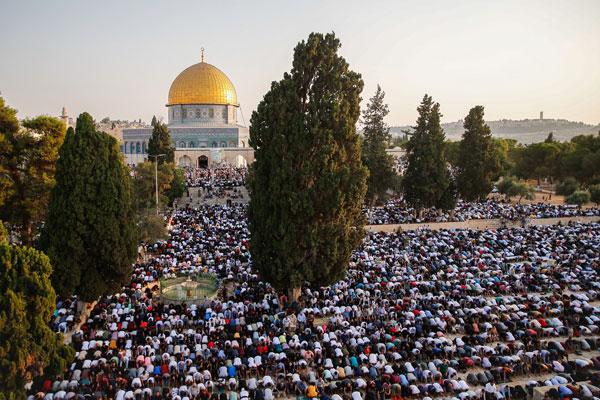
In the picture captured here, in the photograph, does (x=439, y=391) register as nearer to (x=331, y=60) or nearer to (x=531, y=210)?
(x=331, y=60)

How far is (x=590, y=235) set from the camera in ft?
78.1

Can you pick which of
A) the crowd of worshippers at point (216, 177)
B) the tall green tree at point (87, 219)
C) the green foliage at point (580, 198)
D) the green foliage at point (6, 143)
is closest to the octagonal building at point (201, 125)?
the crowd of worshippers at point (216, 177)

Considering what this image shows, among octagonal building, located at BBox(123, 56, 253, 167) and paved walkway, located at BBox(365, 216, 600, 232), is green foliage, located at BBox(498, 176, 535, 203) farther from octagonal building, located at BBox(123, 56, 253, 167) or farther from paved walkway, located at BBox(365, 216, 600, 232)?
octagonal building, located at BBox(123, 56, 253, 167)

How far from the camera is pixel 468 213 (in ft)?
98.5

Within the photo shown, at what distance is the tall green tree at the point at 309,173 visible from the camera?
14023 millimetres

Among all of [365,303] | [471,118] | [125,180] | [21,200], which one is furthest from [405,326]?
[471,118]

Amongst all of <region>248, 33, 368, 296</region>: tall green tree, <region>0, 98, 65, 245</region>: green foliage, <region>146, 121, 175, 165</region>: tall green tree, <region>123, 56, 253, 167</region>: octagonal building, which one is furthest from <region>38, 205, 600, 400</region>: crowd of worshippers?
<region>123, 56, 253, 167</region>: octagonal building

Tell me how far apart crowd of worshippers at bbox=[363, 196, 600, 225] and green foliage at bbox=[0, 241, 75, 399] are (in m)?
20.2

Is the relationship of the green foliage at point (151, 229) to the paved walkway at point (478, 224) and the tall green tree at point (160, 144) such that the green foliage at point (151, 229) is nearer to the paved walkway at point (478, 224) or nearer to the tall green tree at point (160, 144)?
the paved walkway at point (478, 224)

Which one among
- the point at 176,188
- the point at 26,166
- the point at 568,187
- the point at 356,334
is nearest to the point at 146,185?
the point at 176,188

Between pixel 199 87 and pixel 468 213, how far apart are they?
33315 mm

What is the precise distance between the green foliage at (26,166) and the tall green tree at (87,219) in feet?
12.8

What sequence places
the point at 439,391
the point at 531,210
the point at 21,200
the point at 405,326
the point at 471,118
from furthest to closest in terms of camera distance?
the point at 531,210, the point at 471,118, the point at 21,200, the point at 405,326, the point at 439,391

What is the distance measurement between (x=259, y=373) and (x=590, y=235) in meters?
20.8
